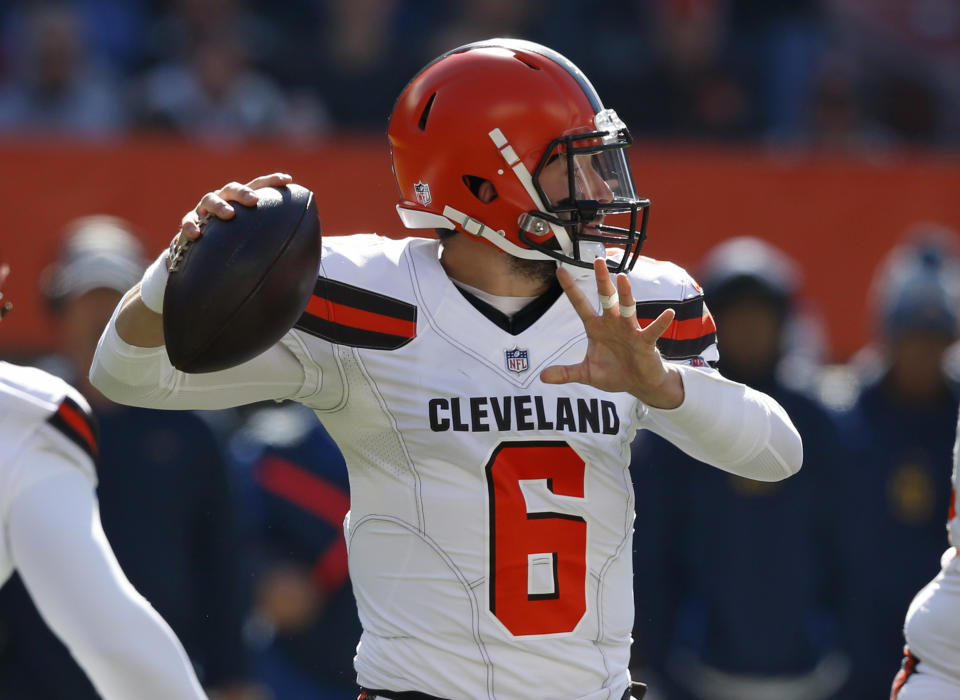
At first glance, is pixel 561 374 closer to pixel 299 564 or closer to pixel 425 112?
pixel 425 112

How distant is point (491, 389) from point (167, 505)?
6.56ft

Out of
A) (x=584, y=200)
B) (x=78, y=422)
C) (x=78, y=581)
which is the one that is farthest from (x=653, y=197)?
(x=78, y=581)

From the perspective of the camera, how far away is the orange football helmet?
2.96 metres

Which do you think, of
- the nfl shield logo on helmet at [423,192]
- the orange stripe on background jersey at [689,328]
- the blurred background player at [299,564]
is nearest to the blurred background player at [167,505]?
the blurred background player at [299,564]

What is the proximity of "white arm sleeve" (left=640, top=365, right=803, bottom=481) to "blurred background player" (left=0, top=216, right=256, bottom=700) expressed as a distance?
6.48ft

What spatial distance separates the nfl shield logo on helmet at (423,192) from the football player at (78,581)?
0.89 m

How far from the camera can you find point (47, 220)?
19.5 ft

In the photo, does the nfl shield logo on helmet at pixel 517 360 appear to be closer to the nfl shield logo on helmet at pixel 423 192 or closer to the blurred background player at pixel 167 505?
the nfl shield logo on helmet at pixel 423 192

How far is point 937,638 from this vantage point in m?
3.17

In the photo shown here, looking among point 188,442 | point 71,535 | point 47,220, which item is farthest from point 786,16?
point 71,535

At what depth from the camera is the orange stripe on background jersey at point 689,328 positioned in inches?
118

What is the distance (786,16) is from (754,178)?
2982 millimetres

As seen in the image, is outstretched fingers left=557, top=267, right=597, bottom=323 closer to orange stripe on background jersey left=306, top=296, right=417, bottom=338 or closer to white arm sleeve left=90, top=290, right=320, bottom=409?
orange stripe on background jersey left=306, top=296, right=417, bottom=338

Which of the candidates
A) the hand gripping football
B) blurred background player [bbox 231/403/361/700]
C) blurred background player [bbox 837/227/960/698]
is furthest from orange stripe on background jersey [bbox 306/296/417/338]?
blurred background player [bbox 837/227/960/698]
